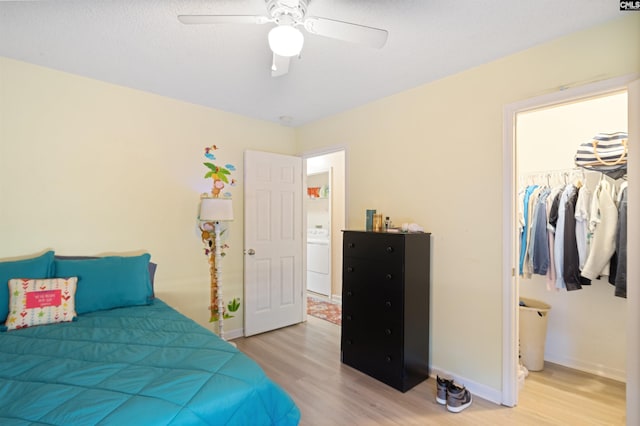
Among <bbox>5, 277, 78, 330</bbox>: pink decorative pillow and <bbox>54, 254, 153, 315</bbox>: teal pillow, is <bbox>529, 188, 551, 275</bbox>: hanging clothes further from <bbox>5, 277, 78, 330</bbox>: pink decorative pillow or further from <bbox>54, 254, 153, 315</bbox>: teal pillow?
<bbox>5, 277, 78, 330</bbox>: pink decorative pillow

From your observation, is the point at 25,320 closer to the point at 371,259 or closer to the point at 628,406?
the point at 371,259

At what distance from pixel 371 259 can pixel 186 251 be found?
1.87 metres

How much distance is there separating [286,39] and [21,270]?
2.34 m

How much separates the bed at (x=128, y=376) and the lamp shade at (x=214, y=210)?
3.57ft

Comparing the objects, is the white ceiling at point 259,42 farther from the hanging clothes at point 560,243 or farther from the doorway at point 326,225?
the doorway at point 326,225

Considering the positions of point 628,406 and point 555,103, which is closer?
point 628,406

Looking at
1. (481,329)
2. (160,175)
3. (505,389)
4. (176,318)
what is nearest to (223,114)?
(160,175)

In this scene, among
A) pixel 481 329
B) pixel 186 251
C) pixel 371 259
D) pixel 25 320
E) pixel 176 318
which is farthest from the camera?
pixel 186 251

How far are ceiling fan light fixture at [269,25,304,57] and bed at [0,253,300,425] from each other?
4.99 ft

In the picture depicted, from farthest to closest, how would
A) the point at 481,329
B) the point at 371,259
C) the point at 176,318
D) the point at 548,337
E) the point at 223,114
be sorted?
the point at 223,114, the point at 548,337, the point at 371,259, the point at 481,329, the point at 176,318

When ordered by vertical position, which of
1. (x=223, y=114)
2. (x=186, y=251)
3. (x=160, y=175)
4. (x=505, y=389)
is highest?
(x=223, y=114)

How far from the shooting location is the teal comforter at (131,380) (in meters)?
1.08

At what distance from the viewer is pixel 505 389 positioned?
84.7 inches

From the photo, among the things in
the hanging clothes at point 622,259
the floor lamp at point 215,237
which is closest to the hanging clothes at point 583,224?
the hanging clothes at point 622,259
